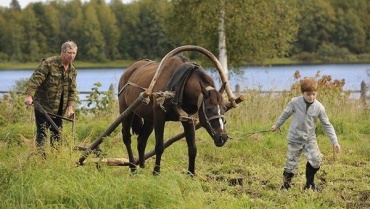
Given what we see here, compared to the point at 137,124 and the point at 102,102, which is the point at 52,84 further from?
the point at 102,102

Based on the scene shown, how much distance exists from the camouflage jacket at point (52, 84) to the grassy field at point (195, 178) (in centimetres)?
66

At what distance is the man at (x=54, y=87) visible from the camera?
7.96m

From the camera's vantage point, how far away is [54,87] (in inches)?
321

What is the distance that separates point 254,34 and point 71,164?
25097mm

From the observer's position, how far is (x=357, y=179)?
805cm

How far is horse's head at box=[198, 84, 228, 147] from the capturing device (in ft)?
22.6

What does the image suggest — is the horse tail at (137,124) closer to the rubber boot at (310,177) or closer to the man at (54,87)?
the man at (54,87)

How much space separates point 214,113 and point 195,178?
858 mm

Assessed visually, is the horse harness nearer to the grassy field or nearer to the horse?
the horse

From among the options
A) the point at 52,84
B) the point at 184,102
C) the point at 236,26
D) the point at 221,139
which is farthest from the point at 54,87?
the point at 236,26

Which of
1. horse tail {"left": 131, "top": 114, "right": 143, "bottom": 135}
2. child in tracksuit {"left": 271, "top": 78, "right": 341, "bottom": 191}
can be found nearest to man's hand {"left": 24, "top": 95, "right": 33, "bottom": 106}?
horse tail {"left": 131, "top": 114, "right": 143, "bottom": 135}

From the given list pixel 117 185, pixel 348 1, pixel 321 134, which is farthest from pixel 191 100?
pixel 348 1

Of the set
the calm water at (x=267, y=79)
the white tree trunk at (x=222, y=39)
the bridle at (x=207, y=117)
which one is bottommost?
the calm water at (x=267, y=79)

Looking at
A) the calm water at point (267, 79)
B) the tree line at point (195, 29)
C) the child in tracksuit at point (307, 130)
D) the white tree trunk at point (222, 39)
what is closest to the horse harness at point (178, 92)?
the child in tracksuit at point (307, 130)
